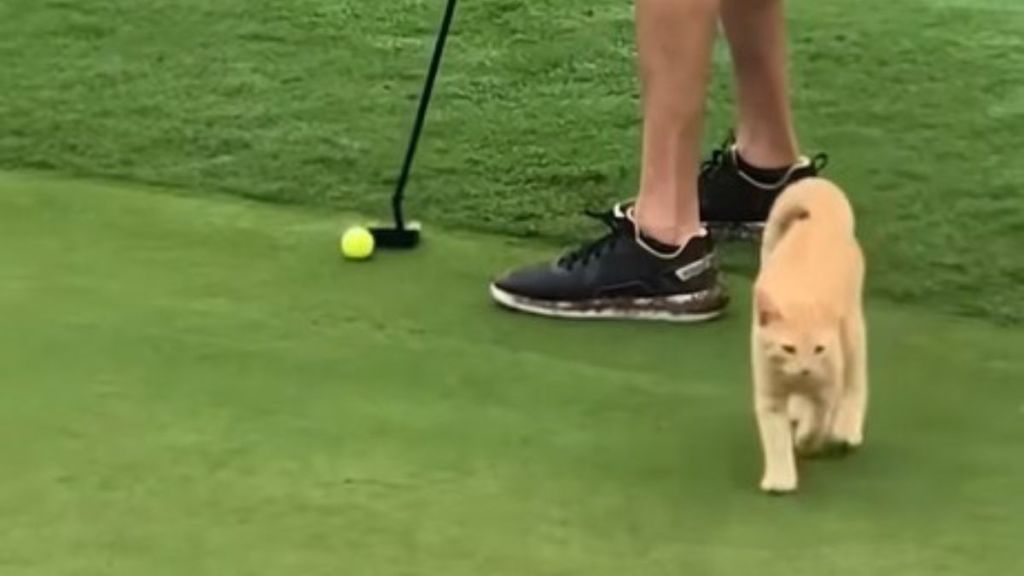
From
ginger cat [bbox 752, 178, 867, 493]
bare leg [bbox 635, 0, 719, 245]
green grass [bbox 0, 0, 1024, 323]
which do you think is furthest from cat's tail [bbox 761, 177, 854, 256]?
green grass [bbox 0, 0, 1024, 323]

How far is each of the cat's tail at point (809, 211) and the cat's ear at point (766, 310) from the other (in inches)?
6.1

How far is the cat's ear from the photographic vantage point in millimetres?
2086

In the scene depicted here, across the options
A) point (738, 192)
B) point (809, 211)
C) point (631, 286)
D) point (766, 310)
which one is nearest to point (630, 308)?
point (631, 286)

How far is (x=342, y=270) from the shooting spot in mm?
2957

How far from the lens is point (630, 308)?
2748 millimetres

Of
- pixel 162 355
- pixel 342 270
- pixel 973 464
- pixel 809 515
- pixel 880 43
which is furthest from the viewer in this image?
pixel 880 43

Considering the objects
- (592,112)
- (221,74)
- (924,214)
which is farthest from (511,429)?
(221,74)

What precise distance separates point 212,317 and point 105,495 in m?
0.60

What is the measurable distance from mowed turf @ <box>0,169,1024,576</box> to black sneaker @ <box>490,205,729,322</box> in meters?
0.03

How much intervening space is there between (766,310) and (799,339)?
48mm

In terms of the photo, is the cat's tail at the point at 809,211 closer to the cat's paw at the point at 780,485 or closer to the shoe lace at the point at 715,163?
the cat's paw at the point at 780,485

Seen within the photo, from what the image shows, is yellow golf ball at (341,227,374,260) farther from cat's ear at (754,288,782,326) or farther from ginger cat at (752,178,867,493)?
cat's ear at (754,288,782,326)

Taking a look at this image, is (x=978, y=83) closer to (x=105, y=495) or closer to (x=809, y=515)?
(x=809, y=515)

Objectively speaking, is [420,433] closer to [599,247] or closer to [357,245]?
[599,247]
